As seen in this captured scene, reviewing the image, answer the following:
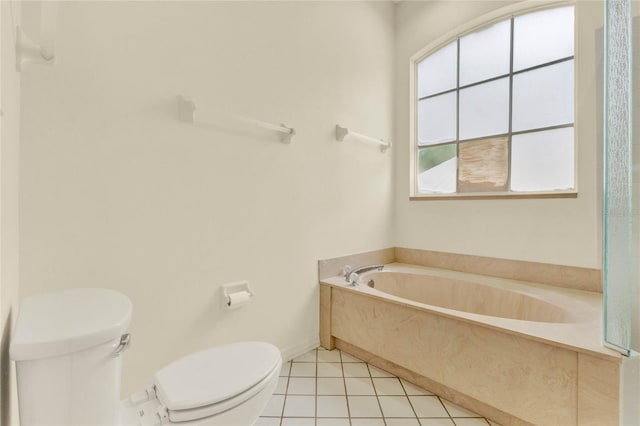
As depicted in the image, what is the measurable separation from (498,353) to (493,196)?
1.23m

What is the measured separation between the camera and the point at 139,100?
1.30 m

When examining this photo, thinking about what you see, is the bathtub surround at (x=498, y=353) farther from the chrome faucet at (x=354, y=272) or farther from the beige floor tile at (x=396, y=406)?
the beige floor tile at (x=396, y=406)

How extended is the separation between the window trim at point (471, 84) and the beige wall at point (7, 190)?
2424mm

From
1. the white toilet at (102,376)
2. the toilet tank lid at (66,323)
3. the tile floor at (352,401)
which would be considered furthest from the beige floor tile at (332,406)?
the toilet tank lid at (66,323)

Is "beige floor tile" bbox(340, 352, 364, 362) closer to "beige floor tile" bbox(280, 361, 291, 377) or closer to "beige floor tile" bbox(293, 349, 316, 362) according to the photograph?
"beige floor tile" bbox(293, 349, 316, 362)

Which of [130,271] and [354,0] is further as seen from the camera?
[354,0]

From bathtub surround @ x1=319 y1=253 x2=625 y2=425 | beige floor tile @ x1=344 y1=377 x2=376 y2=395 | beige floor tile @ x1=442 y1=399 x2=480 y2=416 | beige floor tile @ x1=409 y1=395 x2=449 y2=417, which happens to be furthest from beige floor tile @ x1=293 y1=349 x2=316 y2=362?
beige floor tile @ x1=442 y1=399 x2=480 y2=416

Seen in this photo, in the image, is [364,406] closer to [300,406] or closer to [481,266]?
[300,406]

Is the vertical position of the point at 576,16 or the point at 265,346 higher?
the point at 576,16

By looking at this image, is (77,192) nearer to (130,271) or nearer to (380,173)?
(130,271)

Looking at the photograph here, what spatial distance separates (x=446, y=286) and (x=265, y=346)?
153cm

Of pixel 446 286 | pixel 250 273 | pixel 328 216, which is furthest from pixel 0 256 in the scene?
pixel 446 286

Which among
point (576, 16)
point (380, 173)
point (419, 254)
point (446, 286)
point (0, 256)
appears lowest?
point (446, 286)

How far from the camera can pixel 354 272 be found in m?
2.09
